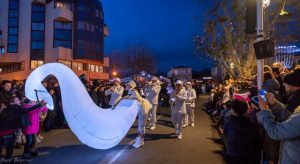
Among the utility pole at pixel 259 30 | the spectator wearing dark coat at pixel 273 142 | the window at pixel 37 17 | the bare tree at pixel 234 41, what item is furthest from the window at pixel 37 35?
the spectator wearing dark coat at pixel 273 142

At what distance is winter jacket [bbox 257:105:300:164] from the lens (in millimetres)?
3199

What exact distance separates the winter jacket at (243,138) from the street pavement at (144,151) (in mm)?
3274

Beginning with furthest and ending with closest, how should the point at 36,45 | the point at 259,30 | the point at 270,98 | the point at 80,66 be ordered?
the point at 80,66 < the point at 36,45 < the point at 259,30 < the point at 270,98

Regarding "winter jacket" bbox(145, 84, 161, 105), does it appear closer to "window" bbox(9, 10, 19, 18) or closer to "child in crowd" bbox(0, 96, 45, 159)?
"child in crowd" bbox(0, 96, 45, 159)

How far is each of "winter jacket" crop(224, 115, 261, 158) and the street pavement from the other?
3.27 m

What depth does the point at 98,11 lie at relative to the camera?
5103 cm

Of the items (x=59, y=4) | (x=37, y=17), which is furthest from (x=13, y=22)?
(x=59, y=4)

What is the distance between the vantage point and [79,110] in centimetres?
762

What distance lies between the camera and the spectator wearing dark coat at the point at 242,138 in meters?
4.90

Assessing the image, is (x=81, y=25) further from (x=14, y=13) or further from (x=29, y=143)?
(x=29, y=143)

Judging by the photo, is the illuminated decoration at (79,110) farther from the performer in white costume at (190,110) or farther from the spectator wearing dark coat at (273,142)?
the performer in white costume at (190,110)

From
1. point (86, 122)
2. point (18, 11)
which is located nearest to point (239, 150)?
point (86, 122)

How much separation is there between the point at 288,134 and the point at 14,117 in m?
6.88

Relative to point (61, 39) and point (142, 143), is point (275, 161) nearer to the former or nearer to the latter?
point (142, 143)
